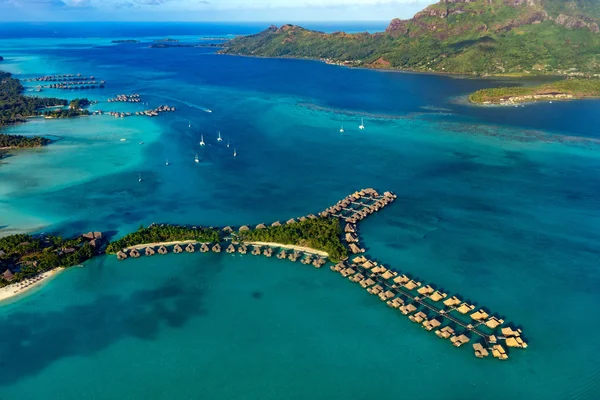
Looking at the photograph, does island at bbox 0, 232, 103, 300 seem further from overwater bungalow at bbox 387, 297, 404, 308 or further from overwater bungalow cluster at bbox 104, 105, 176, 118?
overwater bungalow cluster at bbox 104, 105, 176, 118

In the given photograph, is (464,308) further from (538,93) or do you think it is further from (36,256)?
(538,93)

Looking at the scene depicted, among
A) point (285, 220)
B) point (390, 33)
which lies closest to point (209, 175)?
point (285, 220)

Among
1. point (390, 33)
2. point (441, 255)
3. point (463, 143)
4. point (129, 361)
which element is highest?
point (390, 33)

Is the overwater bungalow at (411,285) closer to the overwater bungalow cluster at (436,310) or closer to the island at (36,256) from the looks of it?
the overwater bungalow cluster at (436,310)

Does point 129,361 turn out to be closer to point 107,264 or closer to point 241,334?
point 241,334

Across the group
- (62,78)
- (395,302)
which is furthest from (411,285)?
(62,78)

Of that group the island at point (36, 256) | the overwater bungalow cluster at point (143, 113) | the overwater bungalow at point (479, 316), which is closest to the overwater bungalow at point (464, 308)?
the overwater bungalow at point (479, 316)

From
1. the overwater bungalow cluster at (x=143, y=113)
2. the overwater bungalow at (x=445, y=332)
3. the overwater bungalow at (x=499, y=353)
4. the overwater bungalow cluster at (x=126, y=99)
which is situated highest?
the overwater bungalow cluster at (x=126, y=99)

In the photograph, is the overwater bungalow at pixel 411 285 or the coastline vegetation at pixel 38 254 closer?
the overwater bungalow at pixel 411 285
